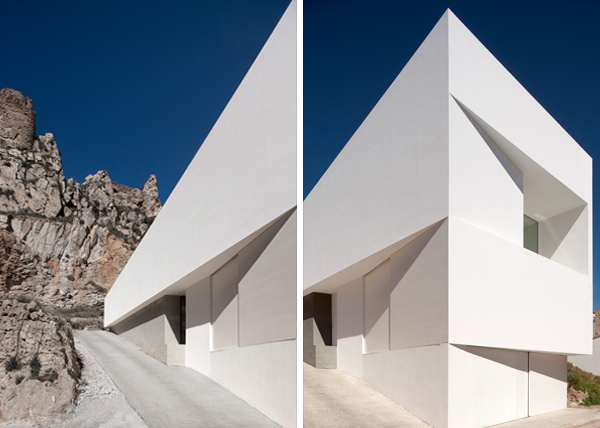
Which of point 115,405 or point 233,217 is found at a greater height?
point 233,217

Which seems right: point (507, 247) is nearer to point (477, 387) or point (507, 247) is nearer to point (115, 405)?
point (477, 387)

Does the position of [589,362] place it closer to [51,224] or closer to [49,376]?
[49,376]

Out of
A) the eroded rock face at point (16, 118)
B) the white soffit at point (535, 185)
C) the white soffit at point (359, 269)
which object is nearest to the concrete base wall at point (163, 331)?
the white soffit at point (359, 269)

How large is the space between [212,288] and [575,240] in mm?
11972

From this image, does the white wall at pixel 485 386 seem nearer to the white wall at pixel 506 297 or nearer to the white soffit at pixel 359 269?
the white wall at pixel 506 297

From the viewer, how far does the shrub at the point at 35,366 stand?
8962 mm

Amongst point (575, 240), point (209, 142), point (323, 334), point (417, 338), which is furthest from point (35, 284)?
point (575, 240)

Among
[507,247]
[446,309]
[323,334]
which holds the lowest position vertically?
[323,334]

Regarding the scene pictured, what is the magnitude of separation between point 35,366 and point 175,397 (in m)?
2.80

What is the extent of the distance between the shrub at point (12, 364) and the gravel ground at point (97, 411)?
110 cm

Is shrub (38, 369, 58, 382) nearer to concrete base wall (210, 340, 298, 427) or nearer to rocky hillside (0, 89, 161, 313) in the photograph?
concrete base wall (210, 340, 298, 427)

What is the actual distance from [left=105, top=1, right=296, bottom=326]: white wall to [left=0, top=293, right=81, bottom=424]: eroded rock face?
11.4ft

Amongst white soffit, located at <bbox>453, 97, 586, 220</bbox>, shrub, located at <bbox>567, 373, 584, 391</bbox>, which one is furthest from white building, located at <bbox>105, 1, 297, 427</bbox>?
shrub, located at <bbox>567, 373, 584, 391</bbox>

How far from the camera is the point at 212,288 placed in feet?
41.2
